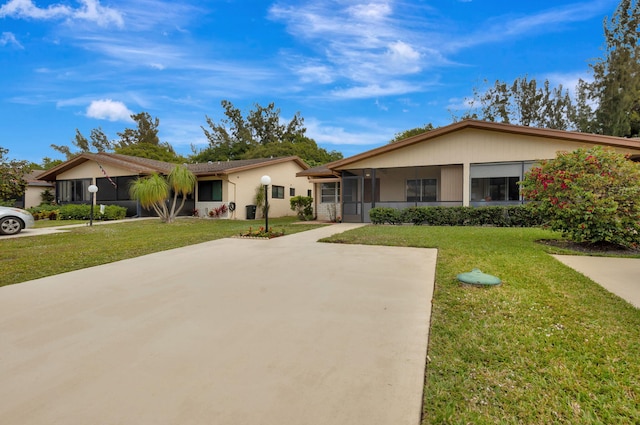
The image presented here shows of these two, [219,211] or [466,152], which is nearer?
[466,152]

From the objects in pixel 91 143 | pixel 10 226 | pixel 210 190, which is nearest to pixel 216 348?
pixel 10 226

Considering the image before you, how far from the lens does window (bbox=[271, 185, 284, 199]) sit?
64.4 feet

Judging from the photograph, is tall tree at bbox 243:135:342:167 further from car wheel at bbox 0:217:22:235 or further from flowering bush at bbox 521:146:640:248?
flowering bush at bbox 521:146:640:248

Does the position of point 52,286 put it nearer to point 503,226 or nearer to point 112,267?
point 112,267

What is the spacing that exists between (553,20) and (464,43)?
3791 millimetres

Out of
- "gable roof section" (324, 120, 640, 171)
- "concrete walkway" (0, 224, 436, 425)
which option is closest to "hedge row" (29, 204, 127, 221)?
"gable roof section" (324, 120, 640, 171)

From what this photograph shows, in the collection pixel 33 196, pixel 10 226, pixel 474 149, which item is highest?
pixel 474 149

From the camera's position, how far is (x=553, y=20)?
1405cm

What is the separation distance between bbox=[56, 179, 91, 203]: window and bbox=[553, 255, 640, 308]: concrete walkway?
77.3 feet

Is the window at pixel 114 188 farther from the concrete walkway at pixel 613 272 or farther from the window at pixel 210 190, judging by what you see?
the concrete walkway at pixel 613 272

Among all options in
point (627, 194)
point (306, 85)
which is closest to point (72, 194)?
point (306, 85)

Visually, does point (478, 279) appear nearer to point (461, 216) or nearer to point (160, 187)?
point (461, 216)

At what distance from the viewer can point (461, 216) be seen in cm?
1167

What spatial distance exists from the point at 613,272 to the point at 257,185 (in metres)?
16.5
